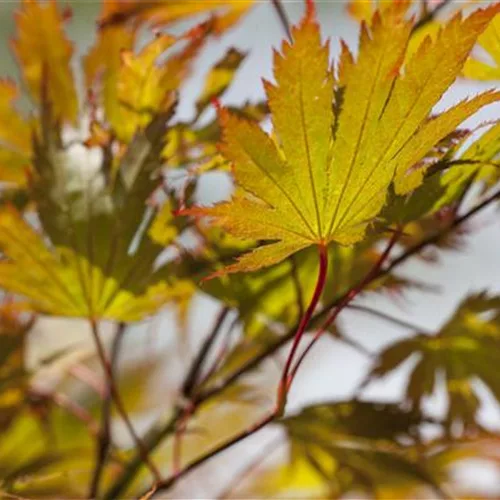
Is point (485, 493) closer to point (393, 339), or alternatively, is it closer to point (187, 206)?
point (393, 339)

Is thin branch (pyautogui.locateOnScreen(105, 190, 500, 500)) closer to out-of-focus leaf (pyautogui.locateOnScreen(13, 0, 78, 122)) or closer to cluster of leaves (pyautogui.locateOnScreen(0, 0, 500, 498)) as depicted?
cluster of leaves (pyautogui.locateOnScreen(0, 0, 500, 498))

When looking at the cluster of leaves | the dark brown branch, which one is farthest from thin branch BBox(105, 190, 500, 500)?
the dark brown branch

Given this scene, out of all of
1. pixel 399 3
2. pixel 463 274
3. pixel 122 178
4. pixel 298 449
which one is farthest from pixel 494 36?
pixel 463 274

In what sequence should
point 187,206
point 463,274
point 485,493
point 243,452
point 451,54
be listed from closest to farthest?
point 451,54, point 187,206, point 485,493, point 243,452, point 463,274

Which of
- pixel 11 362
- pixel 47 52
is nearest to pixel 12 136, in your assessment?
pixel 47 52

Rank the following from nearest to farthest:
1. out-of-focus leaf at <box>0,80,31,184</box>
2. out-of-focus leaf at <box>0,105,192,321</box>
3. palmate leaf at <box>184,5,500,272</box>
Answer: palmate leaf at <box>184,5,500,272</box> → out-of-focus leaf at <box>0,105,192,321</box> → out-of-focus leaf at <box>0,80,31,184</box>

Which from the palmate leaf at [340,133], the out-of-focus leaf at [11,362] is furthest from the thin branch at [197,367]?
the palmate leaf at [340,133]

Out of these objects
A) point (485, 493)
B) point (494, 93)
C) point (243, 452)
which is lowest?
point (485, 493)
